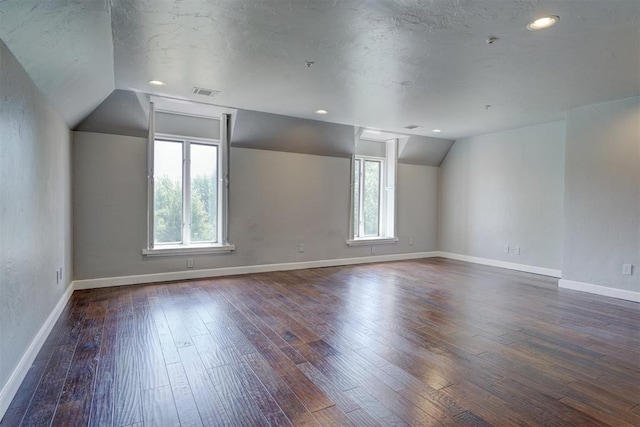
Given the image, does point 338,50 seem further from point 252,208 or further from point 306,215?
point 306,215

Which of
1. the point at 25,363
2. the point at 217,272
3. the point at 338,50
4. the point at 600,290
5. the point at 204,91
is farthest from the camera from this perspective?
the point at 217,272

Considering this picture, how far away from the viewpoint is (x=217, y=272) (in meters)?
5.06

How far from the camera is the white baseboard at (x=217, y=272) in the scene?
4323 mm

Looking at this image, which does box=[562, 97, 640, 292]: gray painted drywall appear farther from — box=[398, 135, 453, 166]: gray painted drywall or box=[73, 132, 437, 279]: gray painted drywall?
box=[73, 132, 437, 279]: gray painted drywall

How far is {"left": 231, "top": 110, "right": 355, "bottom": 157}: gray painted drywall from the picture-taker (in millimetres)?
4941

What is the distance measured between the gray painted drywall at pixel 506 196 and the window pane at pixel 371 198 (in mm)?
1512

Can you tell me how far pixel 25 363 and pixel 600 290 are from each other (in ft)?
19.3

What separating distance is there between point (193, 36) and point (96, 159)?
102 inches

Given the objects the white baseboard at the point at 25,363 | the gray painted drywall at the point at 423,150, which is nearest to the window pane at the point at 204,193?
the white baseboard at the point at 25,363

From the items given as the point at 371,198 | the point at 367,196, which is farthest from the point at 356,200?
the point at 371,198

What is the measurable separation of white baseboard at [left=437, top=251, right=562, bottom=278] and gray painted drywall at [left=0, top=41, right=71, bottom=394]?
642 centimetres

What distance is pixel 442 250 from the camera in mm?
7320

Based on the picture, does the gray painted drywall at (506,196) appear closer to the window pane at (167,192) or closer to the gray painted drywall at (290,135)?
the gray painted drywall at (290,135)

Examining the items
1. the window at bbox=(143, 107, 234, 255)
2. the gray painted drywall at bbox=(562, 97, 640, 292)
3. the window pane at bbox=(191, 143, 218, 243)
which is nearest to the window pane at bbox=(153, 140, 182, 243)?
the window at bbox=(143, 107, 234, 255)
